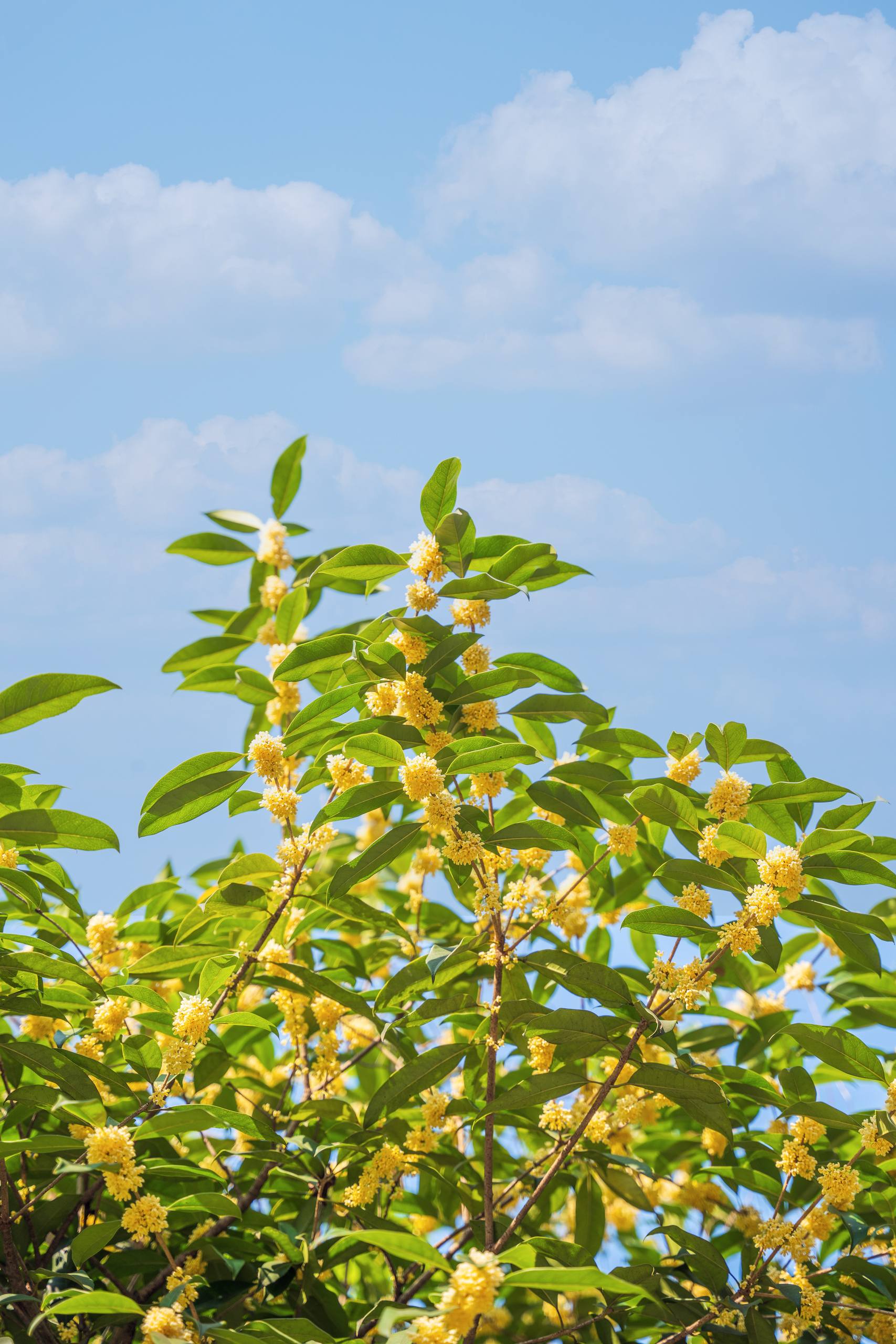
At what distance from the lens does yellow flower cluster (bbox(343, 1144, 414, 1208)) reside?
7.16 feet

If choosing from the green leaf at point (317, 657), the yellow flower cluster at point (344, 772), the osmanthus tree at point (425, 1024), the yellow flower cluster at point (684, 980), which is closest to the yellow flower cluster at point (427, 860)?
the osmanthus tree at point (425, 1024)

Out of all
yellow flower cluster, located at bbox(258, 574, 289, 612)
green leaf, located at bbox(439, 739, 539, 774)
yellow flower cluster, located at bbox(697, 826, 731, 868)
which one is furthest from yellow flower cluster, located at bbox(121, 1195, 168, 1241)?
yellow flower cluster, located at bbox(258, 574, 289, 612)

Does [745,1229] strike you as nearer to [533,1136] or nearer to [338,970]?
[533,1136]

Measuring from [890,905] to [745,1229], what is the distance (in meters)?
1.00

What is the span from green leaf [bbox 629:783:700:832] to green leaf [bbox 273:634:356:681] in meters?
0.65

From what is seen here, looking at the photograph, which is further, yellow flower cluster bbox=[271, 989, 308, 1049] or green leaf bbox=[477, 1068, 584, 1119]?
yellow flower cluster bbox=[271, 989, 308, 1049]

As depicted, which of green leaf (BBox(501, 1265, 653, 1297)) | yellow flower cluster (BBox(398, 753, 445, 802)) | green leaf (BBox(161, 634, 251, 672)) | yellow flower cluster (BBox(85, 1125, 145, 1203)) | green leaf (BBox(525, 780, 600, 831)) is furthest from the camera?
green leaf (BBox(161, 634, 251, 672))

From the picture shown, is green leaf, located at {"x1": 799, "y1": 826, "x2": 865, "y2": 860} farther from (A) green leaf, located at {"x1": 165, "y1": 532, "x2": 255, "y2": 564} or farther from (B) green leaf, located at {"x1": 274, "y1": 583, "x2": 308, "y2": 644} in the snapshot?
(A) green leaf, located at {"x1": 165, "y1": 532, "x2": 255, "y2": 564}

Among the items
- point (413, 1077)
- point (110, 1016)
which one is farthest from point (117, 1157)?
point (413, 1077)

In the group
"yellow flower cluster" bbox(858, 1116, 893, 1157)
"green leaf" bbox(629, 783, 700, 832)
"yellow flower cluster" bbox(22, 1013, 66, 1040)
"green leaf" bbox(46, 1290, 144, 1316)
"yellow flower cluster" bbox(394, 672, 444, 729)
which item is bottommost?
"green leaf" bbox(46, 1290, 144, 1316)

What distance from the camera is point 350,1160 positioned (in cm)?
237

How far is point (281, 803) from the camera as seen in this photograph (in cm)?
228

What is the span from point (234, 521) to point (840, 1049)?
226cm

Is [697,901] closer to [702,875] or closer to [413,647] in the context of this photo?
[702,875]
